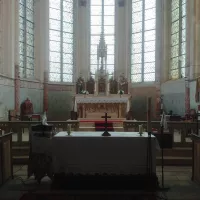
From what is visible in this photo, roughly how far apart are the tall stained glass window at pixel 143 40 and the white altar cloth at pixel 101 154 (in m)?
12.2

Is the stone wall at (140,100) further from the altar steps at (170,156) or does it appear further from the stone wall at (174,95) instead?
the altar steps at (170,156)

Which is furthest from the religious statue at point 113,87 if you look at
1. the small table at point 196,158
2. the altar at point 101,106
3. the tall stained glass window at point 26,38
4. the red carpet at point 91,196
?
the red carpet at point 91,196

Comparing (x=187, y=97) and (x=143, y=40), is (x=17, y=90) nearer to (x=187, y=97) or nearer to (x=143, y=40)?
(x=187, y=97)

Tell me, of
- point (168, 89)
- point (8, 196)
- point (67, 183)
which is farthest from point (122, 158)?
point (168, 89)

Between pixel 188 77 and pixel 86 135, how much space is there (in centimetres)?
904

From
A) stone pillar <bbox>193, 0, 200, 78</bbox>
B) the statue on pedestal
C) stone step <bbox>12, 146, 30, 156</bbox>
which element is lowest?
stone step <bbox>12, 146, 30, 156</bbox>

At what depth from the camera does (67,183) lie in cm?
446

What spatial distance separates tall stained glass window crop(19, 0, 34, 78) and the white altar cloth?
34.6 ft

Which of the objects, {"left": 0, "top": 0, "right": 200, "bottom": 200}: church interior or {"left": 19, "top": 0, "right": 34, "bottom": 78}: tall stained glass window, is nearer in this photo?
{"left": 0, "top": 0, "right": 200, "bottom": 200}: church interior

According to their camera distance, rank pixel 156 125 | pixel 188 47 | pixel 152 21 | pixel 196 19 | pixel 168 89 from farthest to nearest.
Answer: pixel 152 21
pixel 168 89
pixel 188 47
pixel 196 19
pixel 156 125

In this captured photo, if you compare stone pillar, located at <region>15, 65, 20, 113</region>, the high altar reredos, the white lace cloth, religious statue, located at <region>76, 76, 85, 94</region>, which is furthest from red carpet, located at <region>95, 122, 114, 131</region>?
stone pillar, located at <region>15, 65, 20, 113</region>

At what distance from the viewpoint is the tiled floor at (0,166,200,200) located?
168 inches

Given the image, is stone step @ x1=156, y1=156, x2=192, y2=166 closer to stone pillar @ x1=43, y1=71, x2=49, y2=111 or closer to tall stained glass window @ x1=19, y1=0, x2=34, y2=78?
tall stained glass window @ x1=19, y1=0, x2=34, y2=78

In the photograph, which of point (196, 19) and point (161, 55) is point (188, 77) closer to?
point (196, 19)
